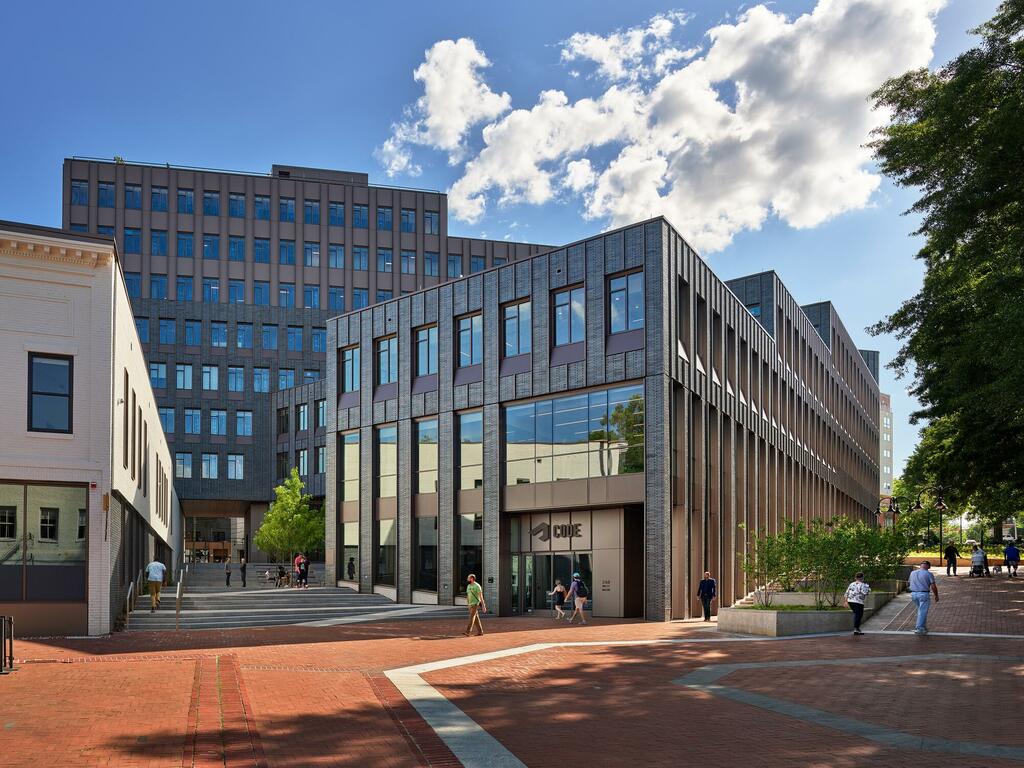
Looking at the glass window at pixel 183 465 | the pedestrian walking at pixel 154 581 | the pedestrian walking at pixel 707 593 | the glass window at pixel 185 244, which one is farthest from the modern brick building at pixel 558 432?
the glass window at pixel 185 244


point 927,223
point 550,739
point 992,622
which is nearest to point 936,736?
point 550,739

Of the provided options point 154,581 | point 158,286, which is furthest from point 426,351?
point 158,286

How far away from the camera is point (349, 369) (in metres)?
44.0

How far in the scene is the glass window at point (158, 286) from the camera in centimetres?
7850

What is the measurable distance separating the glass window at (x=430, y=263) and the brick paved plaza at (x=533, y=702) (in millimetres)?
64959

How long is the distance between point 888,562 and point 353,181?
Answer: 6850 cm

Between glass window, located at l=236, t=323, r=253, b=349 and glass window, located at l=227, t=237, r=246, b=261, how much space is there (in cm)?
576

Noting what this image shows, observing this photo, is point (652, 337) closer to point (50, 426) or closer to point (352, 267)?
point (50, 426)

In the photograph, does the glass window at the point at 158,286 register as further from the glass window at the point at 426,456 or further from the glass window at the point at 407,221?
the glass window at the point at 426,456

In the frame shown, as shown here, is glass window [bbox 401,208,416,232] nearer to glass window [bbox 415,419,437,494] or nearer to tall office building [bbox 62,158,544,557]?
tall office building [bbox 62,158,544,557]

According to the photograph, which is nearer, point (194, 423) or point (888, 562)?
point (888, 562)

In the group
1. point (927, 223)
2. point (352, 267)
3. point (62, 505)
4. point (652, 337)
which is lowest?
point (62, 505)

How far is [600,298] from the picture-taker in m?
32.7

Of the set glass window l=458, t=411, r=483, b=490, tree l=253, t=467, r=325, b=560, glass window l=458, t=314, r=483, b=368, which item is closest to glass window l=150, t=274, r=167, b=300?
tree l=253, t=467, r=325, b=560
